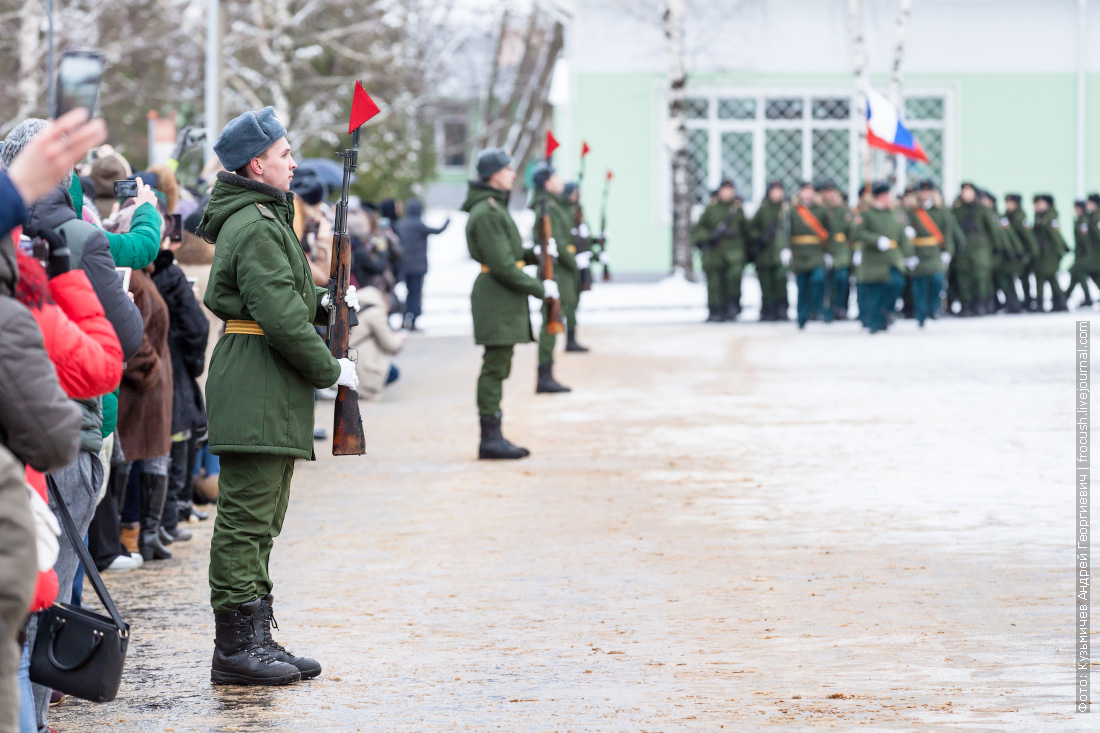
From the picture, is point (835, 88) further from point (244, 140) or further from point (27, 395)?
point (27, 395)

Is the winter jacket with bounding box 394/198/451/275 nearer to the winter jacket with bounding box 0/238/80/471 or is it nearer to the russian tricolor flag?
the russian tricolor flag

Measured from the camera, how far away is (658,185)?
1206 inches

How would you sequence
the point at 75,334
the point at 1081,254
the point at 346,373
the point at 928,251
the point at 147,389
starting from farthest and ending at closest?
the point at 1081,254, the point at 928,251, the point at 147,389, the point at 346,373, the point at 75,334

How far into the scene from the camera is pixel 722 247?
73.4ft

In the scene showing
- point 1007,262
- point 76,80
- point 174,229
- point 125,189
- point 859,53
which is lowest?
point 1007,262

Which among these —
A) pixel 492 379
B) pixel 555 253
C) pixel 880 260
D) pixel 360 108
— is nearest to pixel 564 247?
pixel 555 253

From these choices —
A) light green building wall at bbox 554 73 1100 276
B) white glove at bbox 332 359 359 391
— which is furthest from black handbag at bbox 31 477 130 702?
light green building wall at bbox 554 73 1100 276

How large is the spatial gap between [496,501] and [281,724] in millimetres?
4021

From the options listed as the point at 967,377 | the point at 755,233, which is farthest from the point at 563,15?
the point at 967,377

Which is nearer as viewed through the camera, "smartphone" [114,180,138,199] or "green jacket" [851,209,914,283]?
"smartphone" [114,180,138,199]

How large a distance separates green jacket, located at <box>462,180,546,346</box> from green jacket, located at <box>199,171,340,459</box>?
4.62 metres

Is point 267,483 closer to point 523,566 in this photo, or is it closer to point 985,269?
point 523,566

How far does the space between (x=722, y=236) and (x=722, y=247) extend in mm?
153

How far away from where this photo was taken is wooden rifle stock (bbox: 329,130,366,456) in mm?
5883
